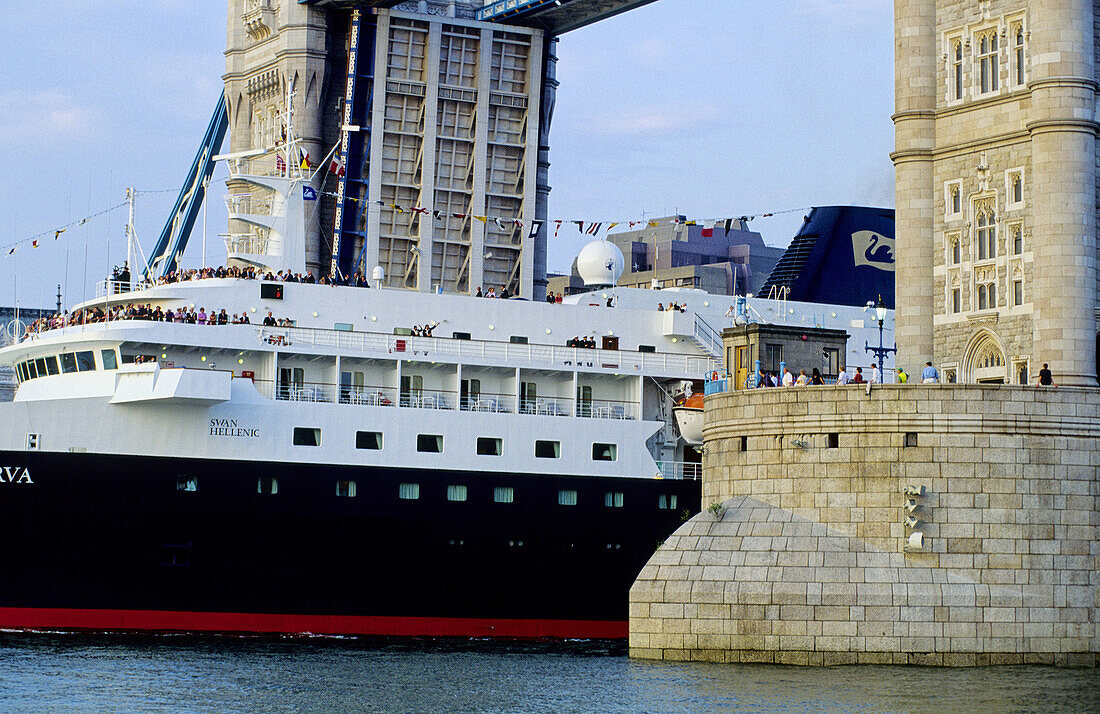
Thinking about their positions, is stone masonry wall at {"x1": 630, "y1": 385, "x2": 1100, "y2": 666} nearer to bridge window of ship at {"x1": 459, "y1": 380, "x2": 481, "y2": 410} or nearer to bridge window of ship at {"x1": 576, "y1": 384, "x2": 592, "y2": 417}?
bridge window of ship at {"x1": 459, "y1": 380, "x2": 481, "y2": 410}

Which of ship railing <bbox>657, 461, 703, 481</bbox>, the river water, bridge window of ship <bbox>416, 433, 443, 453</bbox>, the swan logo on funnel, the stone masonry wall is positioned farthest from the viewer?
the swan logo on funnel

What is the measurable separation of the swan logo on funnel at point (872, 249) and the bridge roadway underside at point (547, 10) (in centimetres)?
1105

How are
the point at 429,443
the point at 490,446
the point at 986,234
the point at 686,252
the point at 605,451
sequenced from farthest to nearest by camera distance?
1. the point at 686,252
2. the point at 605,451
3. the point at 490,446
4. the point at 429,443
5. the point at 986,234

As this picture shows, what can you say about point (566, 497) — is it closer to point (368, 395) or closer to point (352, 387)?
point (368, 395)

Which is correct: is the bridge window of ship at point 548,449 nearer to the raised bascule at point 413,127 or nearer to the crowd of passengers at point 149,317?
the crowd of passengers at point 149,317

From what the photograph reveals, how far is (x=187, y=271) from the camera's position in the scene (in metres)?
50.1

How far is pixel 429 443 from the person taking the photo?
46.7m

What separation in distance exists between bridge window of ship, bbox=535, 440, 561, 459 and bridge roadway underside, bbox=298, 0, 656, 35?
18.1 meters

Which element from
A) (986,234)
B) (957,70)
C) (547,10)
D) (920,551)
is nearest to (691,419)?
(986,234)

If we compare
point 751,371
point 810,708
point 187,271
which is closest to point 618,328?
point 751,371

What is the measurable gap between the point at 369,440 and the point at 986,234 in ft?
55.6

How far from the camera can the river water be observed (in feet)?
97.6

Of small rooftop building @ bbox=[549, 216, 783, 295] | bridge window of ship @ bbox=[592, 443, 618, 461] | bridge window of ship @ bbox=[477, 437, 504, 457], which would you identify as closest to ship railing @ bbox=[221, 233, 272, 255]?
bridge window of ship @ bbox=[477, 437, 504, 457]

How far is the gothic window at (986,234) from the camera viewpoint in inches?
1518
